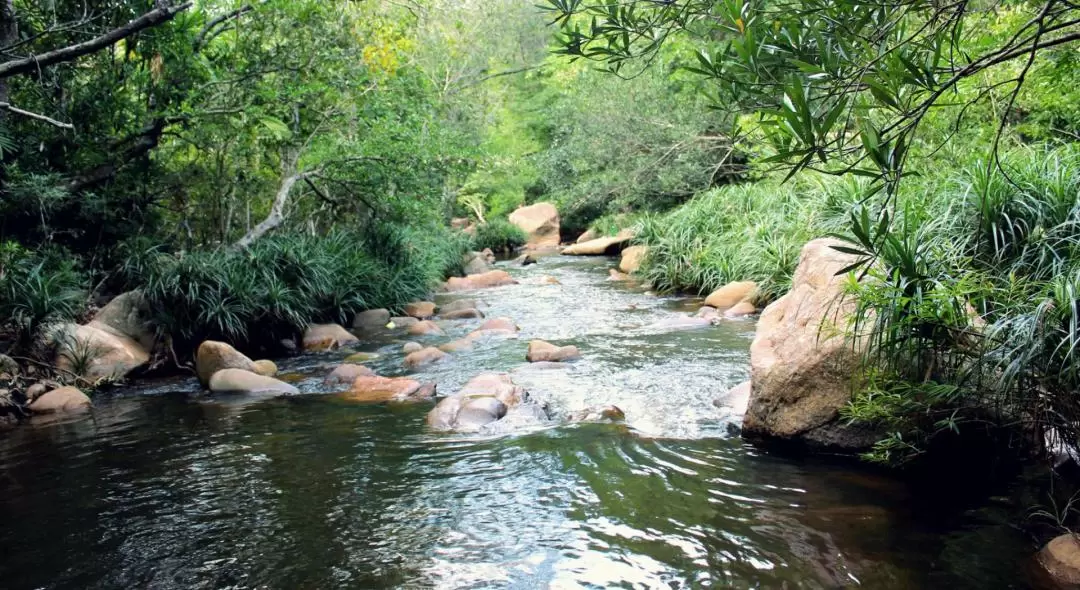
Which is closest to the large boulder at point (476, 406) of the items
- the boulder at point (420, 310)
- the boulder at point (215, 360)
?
the boulder at point (215, 360)

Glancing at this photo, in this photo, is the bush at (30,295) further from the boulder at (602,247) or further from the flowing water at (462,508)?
the boulder at (602,247)

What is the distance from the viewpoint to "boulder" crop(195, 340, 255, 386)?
25.8ft

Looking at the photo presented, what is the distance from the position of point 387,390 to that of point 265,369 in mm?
1786

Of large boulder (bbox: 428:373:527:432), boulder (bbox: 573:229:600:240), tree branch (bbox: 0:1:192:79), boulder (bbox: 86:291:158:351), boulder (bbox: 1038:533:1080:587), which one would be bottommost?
boulder (bbox: 1038:533:1080:587)

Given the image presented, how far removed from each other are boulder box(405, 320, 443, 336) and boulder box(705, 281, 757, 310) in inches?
158

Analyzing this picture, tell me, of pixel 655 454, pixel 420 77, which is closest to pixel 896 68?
pixel 655 454

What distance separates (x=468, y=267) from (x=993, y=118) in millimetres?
11658

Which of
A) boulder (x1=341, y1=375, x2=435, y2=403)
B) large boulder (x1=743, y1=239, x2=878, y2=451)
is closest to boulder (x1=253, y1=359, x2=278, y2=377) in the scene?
boulder (x1=341, y1=375, x2=435, y2=403)

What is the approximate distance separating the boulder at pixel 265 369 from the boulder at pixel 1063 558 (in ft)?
22.7

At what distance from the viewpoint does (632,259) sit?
16.1 meters

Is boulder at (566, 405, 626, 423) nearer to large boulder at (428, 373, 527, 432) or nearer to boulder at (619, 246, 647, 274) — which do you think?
large boulder at (428, 373, 527, 432)

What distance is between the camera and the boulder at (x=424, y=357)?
838 cm

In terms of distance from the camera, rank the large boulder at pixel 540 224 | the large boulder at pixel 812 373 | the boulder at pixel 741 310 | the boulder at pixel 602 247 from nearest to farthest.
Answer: the large boulder at pixel 812 373 < the boulder at pixel 741 310 < the boulder at pixel 602 247 < the large boulder at pixel 540 224

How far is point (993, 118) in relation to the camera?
27.6 feet
